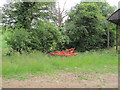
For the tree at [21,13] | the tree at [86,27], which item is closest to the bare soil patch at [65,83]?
the tree at [21,13]

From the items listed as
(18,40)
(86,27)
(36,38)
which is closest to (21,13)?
(36,38)

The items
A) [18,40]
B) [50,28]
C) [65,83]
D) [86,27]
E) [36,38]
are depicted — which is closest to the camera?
[65,83]

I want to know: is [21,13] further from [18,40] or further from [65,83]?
[65,83]

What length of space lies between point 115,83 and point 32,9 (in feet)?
17.6

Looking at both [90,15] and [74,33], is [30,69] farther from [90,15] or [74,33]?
[90,15]

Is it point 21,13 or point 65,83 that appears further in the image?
point 21,13

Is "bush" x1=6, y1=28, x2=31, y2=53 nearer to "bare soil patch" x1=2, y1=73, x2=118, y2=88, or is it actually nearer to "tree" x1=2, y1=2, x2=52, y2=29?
"tree" x1=2, y1=2, x2=52, y2=29

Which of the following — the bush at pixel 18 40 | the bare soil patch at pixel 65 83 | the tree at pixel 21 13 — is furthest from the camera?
the tree at pixel 21 13

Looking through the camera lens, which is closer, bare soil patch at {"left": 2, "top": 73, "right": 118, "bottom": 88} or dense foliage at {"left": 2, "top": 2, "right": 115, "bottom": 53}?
bare soil patch at {"left": 2, "top": 73, "right": 118, "bottom": 88}

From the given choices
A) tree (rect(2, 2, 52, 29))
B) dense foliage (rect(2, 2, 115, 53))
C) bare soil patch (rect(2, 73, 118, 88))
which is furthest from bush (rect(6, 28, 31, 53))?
bare soil patch (rect(2, 73, 118, 88))

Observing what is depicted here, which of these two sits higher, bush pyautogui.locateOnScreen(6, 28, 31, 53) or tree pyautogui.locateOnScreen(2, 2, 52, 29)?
tree pyautogui.locateOnScreen(2, 2, 52, 29)

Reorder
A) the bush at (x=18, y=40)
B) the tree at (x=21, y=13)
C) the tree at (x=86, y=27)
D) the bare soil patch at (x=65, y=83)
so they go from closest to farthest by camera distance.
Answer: the bare soil patch at (x=65, y=83) < the bush at (x=18, y=40) < the tree at (x=21, y=13) < the tree at (x=86, y=27)

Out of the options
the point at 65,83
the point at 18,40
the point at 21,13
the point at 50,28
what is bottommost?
the point at 65,83

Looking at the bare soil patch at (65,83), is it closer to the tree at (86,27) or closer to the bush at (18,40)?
the bush at (18,40)
